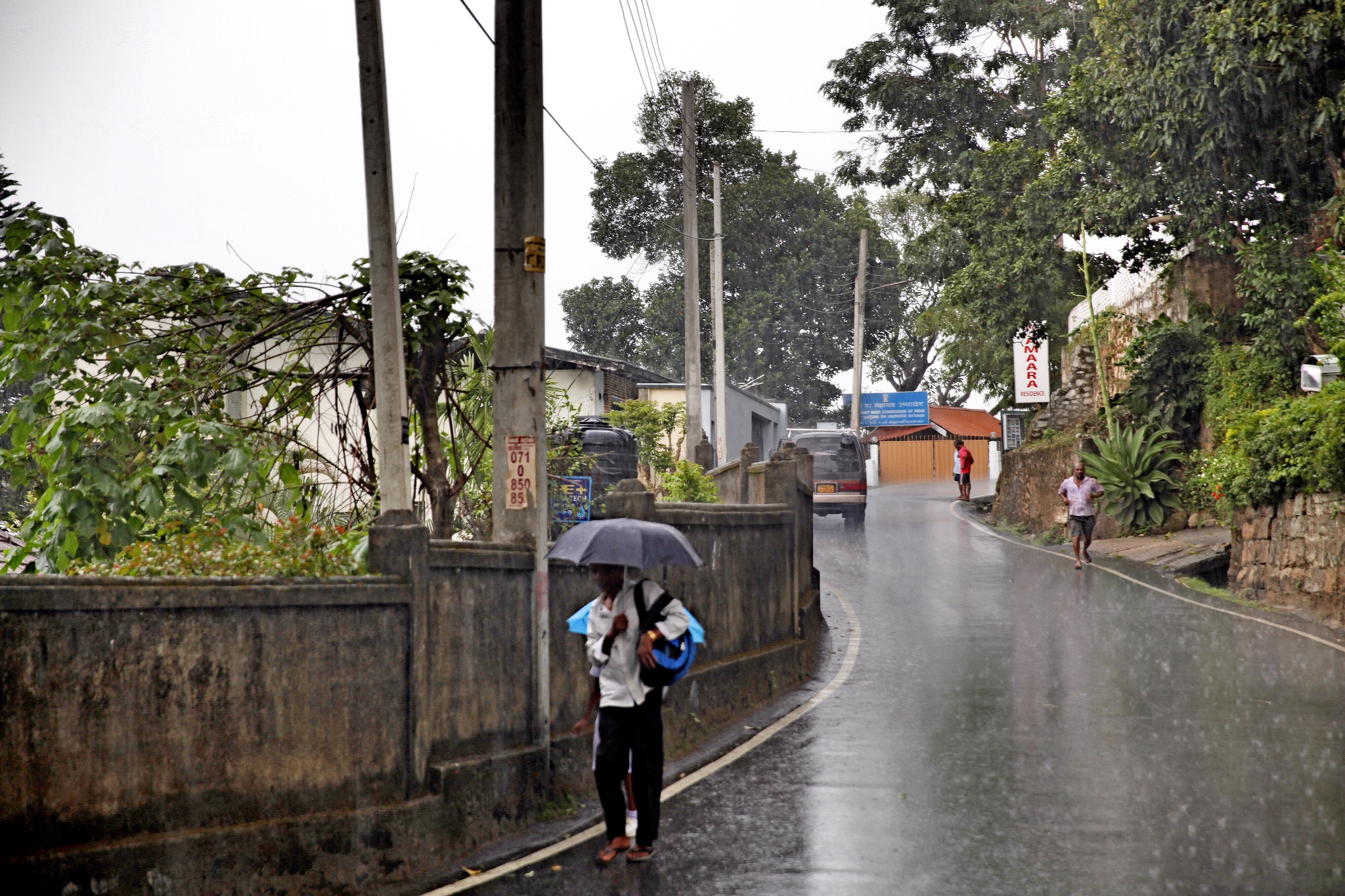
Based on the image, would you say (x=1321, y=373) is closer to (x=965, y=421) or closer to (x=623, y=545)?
(x=623, y=545)

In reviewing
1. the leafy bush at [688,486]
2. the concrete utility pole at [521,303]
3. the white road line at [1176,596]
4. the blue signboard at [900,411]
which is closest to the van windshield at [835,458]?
the white road line at [1176,596]

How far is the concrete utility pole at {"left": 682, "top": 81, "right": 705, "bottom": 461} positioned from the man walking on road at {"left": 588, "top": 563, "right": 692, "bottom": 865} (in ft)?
56.8

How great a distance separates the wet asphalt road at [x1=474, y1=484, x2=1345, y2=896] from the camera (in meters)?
6.26

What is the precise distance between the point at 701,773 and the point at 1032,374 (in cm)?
2857

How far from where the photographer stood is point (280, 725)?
608 cm

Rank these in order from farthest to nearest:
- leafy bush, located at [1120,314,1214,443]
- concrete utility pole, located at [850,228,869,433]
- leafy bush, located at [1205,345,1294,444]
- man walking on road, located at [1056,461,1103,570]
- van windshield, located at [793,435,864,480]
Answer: concrete utility pole, located at [850,228,869,433], van windshield, located at [793,435,864,480], leafy bush, located at [1120,314,1214,443], leafy bush, located at [1205,345,1294,444], man walking on road, located at [1056,461,1103,570]

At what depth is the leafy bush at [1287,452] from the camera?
15820 mm

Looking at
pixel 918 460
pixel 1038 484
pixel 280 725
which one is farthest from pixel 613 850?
pixel 918 460

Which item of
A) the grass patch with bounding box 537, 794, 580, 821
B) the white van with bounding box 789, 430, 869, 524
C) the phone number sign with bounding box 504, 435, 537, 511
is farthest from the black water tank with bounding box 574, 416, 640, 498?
the white van with bounding box 789, 430, 869, 524

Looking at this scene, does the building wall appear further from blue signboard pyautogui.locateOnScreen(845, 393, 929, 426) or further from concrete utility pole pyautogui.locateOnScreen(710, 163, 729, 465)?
blue signboard pyautogui.locateOnScreen(845, 393, 929, 426)

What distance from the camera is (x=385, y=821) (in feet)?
21.0

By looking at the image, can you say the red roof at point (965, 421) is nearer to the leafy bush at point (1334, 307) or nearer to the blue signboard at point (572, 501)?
the leafy bush at point (1334, 307)

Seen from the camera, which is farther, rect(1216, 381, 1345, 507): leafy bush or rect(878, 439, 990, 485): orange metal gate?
rect(878, 439, 990, 485): orange metal gate

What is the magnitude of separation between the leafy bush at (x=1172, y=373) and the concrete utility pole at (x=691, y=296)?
971cm
